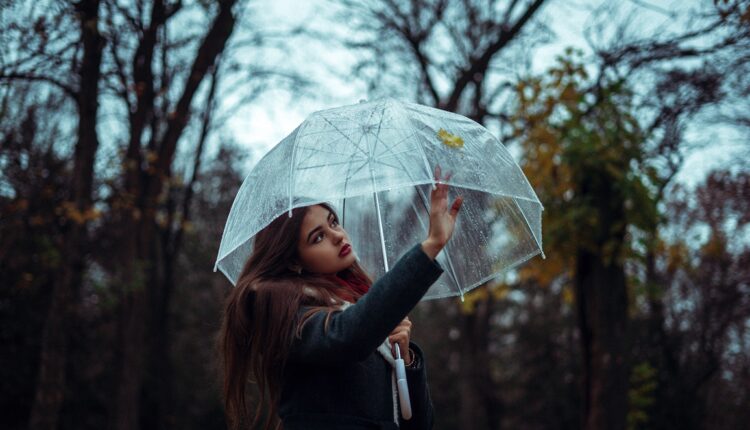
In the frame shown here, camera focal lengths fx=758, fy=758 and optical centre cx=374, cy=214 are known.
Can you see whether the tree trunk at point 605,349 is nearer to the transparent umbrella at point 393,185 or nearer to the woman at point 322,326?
the transparent umbrella at point 393,185

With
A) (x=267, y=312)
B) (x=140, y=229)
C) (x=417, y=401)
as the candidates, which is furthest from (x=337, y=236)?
(x=140, y=229)

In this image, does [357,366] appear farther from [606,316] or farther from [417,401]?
[606,316]

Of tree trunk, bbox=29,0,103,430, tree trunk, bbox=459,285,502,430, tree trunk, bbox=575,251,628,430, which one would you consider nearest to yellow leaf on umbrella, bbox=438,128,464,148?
tree trunk, bbox=29,0,103,430

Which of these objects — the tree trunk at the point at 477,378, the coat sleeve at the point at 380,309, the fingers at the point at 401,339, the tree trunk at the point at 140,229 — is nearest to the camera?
the coat sleeve at the point at 380,309

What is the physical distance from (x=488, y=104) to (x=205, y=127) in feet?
16.6

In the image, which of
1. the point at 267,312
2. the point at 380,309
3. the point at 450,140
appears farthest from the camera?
the point at 450,140

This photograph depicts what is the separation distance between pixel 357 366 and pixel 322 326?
0.23 m

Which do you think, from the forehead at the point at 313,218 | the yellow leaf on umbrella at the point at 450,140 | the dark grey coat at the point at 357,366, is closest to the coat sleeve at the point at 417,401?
the dark grey coat at the point at 357,366

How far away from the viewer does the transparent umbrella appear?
2.43m

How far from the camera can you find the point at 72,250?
6.20 metres

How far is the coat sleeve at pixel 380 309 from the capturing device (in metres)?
1.93

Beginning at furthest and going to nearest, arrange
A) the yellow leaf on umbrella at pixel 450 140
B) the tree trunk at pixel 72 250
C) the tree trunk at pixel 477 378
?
the tree trunk at pixel 477 378, the tree trunk at pixel 72 250, the yellow leaf on umbrella at pixel 450 140

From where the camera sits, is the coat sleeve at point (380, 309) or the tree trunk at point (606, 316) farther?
the tree trunk at point (606, 316)

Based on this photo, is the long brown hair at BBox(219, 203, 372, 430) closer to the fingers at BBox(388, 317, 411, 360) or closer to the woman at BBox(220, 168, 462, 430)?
the woman at BBox(220, 168, 462, 430)
